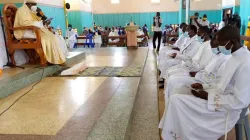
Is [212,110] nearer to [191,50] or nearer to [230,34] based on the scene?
[230,34]

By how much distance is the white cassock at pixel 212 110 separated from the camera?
1.68 m

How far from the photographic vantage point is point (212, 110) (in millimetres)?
1720

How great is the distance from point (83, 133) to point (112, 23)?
1552cm

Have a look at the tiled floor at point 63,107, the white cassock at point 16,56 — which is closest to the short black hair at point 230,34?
the tiled floor at point 63,107

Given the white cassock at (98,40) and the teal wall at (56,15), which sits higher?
the teal wall at (56,15)

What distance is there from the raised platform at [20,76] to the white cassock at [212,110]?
2.15 meters

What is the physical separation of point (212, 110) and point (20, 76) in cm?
270

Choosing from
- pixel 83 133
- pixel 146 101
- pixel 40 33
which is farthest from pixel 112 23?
pixel 83 133

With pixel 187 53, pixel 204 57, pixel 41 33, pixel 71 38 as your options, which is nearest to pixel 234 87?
pixel 204 57

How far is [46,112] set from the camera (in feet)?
7.71

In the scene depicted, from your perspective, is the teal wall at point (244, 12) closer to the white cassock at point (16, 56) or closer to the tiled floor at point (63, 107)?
the tiled floor at point (63, 107)

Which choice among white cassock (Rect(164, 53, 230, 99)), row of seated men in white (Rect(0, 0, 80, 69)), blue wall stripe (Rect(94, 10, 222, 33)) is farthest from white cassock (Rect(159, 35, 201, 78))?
blue wall stripe (Rect(94, 10, 222, 33))

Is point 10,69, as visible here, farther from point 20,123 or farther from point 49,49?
point 20,123

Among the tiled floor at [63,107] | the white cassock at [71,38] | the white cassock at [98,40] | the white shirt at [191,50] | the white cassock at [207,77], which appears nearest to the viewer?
the tiled floor at [63,107]
